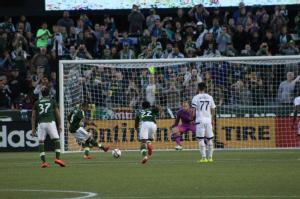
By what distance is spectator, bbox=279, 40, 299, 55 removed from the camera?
31297 mm

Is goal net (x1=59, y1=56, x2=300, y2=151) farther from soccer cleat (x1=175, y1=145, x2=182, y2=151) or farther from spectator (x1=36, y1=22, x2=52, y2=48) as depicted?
spectator (x1=36, y1=22, x2=52, y2=48)

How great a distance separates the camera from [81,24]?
33.4m

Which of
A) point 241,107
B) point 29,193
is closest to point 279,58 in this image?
point 241,107

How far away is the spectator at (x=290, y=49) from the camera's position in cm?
3130

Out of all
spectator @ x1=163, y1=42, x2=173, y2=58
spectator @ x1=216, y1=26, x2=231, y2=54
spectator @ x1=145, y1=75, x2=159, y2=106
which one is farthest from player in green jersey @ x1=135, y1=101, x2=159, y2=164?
spectator @ x1=216, y1=26, x2=231, y2=54

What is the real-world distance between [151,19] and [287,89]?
669cm

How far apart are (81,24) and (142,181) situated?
55.1ft

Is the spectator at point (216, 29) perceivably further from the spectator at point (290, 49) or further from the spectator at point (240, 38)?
the spectator at point (290, 49)

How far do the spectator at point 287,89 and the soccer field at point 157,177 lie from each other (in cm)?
327

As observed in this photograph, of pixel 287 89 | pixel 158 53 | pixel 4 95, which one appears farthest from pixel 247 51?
pixel 4 95

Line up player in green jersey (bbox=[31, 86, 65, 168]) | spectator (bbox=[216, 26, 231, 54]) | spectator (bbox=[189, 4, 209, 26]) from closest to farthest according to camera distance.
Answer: player in green jersey (bbox=[31, 86, 65, 168]) < spectator (bbox=[216, 26, 231, 54]) < spectator (bbox=[189, 4, 209, 26])

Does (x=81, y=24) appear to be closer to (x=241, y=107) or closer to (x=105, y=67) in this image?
(x=105, y=67)

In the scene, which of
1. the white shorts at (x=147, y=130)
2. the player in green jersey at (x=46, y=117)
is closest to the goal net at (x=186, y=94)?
the white shorts at (x=147, y=130)

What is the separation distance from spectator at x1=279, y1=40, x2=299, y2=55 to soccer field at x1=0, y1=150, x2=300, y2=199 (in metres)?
6.15
